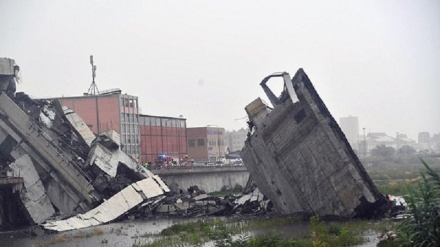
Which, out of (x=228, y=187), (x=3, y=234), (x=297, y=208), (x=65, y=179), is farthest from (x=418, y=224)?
(x=228, y=187)

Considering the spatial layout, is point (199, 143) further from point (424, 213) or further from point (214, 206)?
point (424, 213)

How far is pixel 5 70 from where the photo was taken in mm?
37938

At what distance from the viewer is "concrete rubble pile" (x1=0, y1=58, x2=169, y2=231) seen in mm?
34938

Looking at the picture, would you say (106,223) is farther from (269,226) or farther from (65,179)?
(269,226)

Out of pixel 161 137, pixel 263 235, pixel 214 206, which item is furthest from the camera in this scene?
pixel 161 137

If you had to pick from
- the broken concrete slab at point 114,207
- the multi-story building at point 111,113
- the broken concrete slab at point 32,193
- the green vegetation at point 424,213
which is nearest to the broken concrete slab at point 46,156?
the broken concrete slab at point 32,193

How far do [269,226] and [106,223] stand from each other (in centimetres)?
1120

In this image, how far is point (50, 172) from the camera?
120 ft

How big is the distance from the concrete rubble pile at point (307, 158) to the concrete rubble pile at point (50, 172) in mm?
9960

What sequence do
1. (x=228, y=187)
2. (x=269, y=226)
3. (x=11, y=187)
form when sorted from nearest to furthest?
(x=269, y=226), (x=11, y=187), (x=228, y=187)

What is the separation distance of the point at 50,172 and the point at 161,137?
33.4 m

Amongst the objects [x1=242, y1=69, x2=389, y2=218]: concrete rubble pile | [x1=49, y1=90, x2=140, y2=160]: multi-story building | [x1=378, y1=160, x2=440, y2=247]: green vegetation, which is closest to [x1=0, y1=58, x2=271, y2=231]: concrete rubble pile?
[x1=242, y1=69, x2=389, y2=218]: concrete rubble pile

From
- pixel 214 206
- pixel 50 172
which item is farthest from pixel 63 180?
pixel 214 206

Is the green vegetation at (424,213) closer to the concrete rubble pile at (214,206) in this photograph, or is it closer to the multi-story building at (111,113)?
the concrete rubble pile at (214,206)
